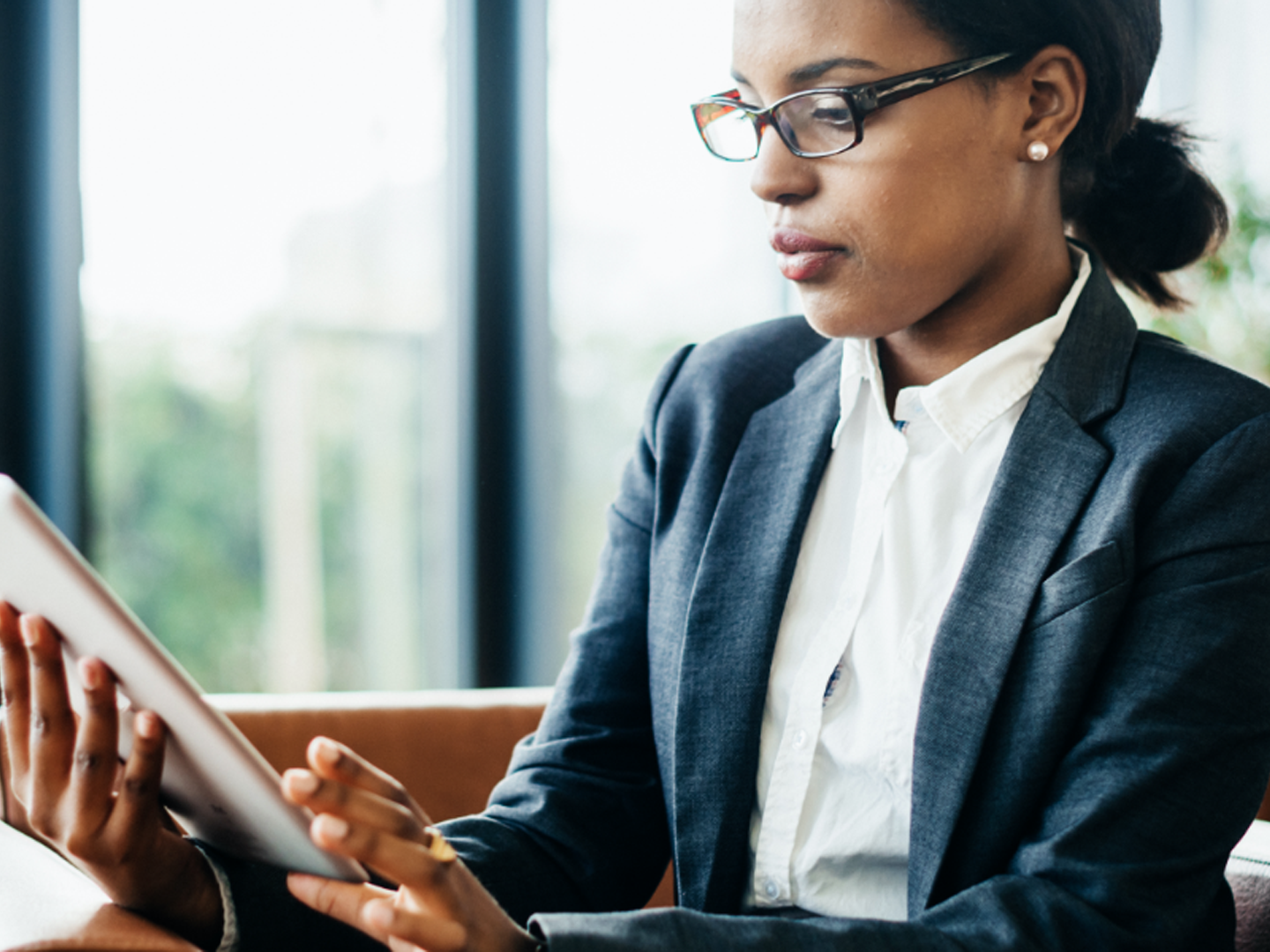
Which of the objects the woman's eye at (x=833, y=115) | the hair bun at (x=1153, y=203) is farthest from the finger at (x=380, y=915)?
the hair bun at (x=1153, y=203)

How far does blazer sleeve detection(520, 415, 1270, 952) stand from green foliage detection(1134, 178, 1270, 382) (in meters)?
2.12

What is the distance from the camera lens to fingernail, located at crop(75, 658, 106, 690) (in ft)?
2.33

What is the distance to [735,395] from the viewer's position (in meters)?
1.18

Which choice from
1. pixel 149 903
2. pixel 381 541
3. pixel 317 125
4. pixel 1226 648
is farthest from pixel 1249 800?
pixel 317 125

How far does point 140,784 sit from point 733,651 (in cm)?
52

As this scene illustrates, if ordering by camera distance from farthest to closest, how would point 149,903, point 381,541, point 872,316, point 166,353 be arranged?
point 381,541, point 166,353, point 872,316, point 149,903

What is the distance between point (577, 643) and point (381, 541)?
1.49 metres

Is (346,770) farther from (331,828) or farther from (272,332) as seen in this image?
(272,332)

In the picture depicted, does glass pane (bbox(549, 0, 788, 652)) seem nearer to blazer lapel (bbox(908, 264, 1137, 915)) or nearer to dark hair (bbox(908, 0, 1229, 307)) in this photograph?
dark hair (bbox(908, 0, 1229, 307))

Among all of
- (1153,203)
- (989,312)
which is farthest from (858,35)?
(1153,203)

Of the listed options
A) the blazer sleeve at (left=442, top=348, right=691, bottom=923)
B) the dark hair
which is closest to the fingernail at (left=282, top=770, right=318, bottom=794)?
the blazer sleeve at (left=442, top=348, right=691, bottom=923)

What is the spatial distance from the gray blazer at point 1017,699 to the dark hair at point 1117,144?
4.3 inches

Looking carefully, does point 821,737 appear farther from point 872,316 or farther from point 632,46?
point 632,46

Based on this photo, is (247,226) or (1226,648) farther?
(247,226)
